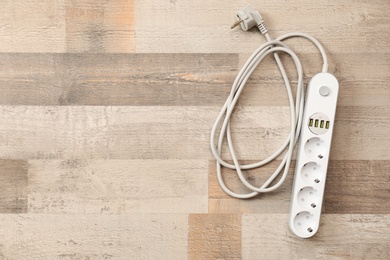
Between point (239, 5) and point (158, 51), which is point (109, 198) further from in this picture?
point (239, 5)

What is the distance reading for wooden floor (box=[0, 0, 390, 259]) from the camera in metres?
1.01

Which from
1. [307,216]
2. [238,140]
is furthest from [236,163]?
[307,216]

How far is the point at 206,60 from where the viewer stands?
1.02 m

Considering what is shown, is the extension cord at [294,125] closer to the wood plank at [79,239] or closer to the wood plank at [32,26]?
the wood plank at [79,239]

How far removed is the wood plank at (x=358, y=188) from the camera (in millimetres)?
1021

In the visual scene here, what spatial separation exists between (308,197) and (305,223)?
0.18 feet

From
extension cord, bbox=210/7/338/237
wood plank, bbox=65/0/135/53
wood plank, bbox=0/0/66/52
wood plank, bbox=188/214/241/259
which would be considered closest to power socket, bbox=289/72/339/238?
extension cord, bbox=210/7/338/237

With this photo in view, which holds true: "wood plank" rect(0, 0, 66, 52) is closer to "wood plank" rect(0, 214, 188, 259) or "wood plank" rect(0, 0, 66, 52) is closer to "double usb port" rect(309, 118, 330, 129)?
"wood plank" rect(0, 214, 188, 259)

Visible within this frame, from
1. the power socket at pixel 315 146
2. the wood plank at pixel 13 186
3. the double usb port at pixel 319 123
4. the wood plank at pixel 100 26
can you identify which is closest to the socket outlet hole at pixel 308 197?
the power socket at pixel 315 146

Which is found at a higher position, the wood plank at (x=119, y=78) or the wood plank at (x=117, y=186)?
the wood plank at (x=119, y=78)

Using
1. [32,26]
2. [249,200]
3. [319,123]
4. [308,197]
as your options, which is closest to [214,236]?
[249,200]

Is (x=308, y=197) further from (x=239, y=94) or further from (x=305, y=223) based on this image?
(x=239, y=94)

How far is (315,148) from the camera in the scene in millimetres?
984

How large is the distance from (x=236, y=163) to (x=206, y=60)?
0.23 m
